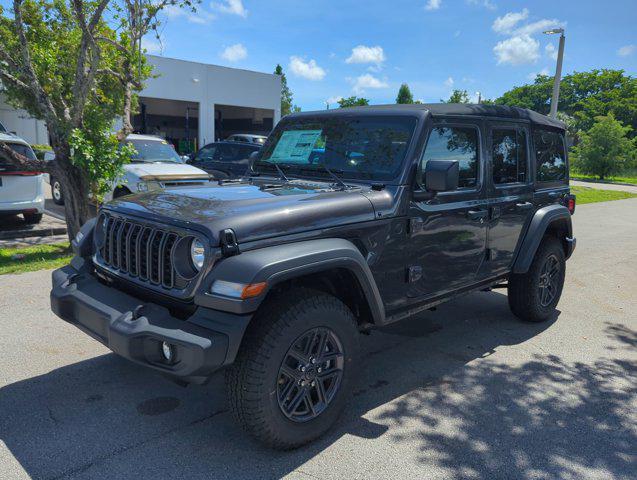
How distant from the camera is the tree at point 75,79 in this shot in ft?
22.4

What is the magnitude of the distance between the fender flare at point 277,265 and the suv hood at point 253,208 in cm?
11

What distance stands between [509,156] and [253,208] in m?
2.65

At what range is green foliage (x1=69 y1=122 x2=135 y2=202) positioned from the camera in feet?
22.6

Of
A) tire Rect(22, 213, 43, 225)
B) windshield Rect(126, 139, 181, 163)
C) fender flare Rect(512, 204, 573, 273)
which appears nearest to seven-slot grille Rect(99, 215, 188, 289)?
fender flare Rect(512, 204, 573, 273)

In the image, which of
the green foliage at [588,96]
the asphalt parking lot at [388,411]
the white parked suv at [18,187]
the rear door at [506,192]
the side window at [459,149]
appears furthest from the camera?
the green foliage at [588,96]

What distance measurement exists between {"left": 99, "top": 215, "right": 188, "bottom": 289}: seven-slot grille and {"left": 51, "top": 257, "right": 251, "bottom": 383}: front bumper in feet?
A: 0.55

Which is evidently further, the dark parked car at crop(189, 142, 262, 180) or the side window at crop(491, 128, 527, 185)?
the dark parked car at crop(189, 142, 262, 180)

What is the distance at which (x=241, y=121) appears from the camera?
39.1m

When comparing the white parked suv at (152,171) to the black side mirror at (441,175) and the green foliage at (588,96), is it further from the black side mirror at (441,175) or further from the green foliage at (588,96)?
the green foliage at (588,96)

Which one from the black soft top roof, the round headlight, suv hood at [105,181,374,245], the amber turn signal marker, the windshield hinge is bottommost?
the amber turn signal marker

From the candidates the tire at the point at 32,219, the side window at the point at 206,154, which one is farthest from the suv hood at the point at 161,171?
the side window at the point at 206,154

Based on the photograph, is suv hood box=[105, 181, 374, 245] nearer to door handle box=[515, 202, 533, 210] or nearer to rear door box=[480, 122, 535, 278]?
rear door box=[480, 122, 535, 278]

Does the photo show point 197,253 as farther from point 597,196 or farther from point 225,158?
point 597,196

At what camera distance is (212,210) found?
113 inches
